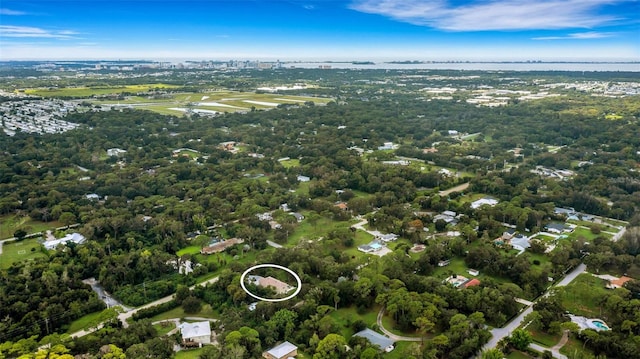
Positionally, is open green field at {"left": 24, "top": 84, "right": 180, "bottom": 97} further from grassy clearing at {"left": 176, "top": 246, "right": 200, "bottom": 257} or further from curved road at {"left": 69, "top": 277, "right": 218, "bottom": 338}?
curved road at {"left": 69, "top": 277, "right": 218, "bottom": 338}

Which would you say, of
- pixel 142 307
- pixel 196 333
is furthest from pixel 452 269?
pixel 142 307

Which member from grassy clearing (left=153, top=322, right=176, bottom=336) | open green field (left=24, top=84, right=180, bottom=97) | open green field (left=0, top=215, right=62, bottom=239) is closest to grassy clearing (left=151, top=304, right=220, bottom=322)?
grassy clearing (left=153, top=322, right=176, bottom=336)

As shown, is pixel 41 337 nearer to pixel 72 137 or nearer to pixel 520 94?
pixel 72 137

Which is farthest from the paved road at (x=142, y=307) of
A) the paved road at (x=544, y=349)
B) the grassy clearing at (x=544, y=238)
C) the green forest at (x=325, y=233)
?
the grassy clearing at (x=544, y=238)

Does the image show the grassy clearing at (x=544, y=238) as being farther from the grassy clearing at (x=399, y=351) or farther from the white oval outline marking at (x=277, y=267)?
the white oval outline marking at (x=277, y=267)

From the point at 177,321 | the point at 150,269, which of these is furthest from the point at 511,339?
the point at 150,269

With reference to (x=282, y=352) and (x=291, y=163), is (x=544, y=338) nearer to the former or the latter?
(x=282, y=352)
